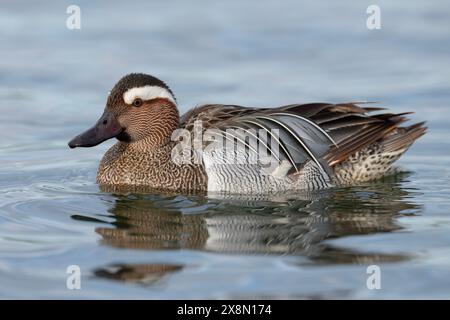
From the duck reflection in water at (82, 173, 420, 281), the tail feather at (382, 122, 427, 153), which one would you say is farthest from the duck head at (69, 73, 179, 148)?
the tail feather at (382, 122, 427, 153)

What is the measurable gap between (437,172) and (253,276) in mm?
4445

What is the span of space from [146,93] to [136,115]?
0.26m

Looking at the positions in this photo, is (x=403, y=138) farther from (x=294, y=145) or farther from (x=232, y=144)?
(x=232, y=144)

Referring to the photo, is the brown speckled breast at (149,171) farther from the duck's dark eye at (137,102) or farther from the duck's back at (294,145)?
the duck's dark eye at (137,102)

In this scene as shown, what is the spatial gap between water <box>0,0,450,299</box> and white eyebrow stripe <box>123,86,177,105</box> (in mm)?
1061

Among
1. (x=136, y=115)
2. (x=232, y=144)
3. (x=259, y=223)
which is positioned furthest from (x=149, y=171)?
(x=259, y=223)

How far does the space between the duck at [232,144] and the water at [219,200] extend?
342 mm

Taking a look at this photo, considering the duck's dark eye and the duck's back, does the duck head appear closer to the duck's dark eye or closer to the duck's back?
the duck's dark eye

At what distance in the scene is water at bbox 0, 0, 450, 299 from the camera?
26.8ft

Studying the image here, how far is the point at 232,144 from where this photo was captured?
11.0m

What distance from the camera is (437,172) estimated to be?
11.9m

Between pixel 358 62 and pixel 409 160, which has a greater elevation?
pixel 358 62

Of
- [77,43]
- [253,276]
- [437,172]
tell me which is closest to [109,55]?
[77,43]

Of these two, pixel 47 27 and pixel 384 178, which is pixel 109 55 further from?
pixel 384 178
